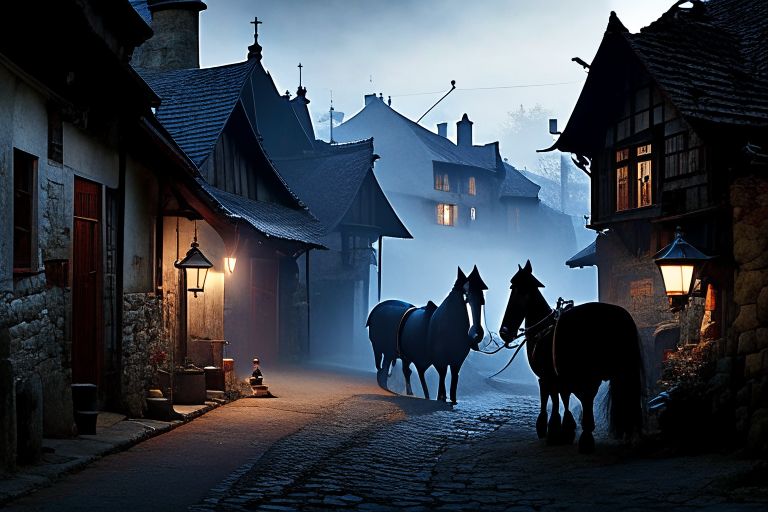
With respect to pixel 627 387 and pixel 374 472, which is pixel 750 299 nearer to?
pixel 627 387

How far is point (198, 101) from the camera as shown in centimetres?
1981

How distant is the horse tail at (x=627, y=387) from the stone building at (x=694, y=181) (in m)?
0.67

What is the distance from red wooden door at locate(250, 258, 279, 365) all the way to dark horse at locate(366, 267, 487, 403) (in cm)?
421

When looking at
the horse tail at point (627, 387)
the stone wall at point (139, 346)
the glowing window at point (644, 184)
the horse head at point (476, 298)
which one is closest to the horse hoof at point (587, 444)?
the horse tail at point (627, 387)

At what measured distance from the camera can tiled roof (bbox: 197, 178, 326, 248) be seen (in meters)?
17.1

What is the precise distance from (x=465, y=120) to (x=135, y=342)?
4962cm

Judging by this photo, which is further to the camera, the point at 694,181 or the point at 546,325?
the point at 694,181

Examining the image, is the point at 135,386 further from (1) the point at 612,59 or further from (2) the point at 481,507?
(1) the point at 612,59

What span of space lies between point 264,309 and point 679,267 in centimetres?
1339

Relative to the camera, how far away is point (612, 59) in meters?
18.2

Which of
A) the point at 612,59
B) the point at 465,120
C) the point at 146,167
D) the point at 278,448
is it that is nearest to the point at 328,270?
the point at 612,59

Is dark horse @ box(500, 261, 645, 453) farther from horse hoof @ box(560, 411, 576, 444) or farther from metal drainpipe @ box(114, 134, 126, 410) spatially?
metal drainpipe @ box(114, 134, 126, 410)

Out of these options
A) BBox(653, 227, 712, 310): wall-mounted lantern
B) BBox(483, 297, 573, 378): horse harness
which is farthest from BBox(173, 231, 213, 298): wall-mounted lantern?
BBox(653, 227, 712, 310): wall-mounted lantern

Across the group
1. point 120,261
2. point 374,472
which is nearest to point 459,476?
point 374,472
